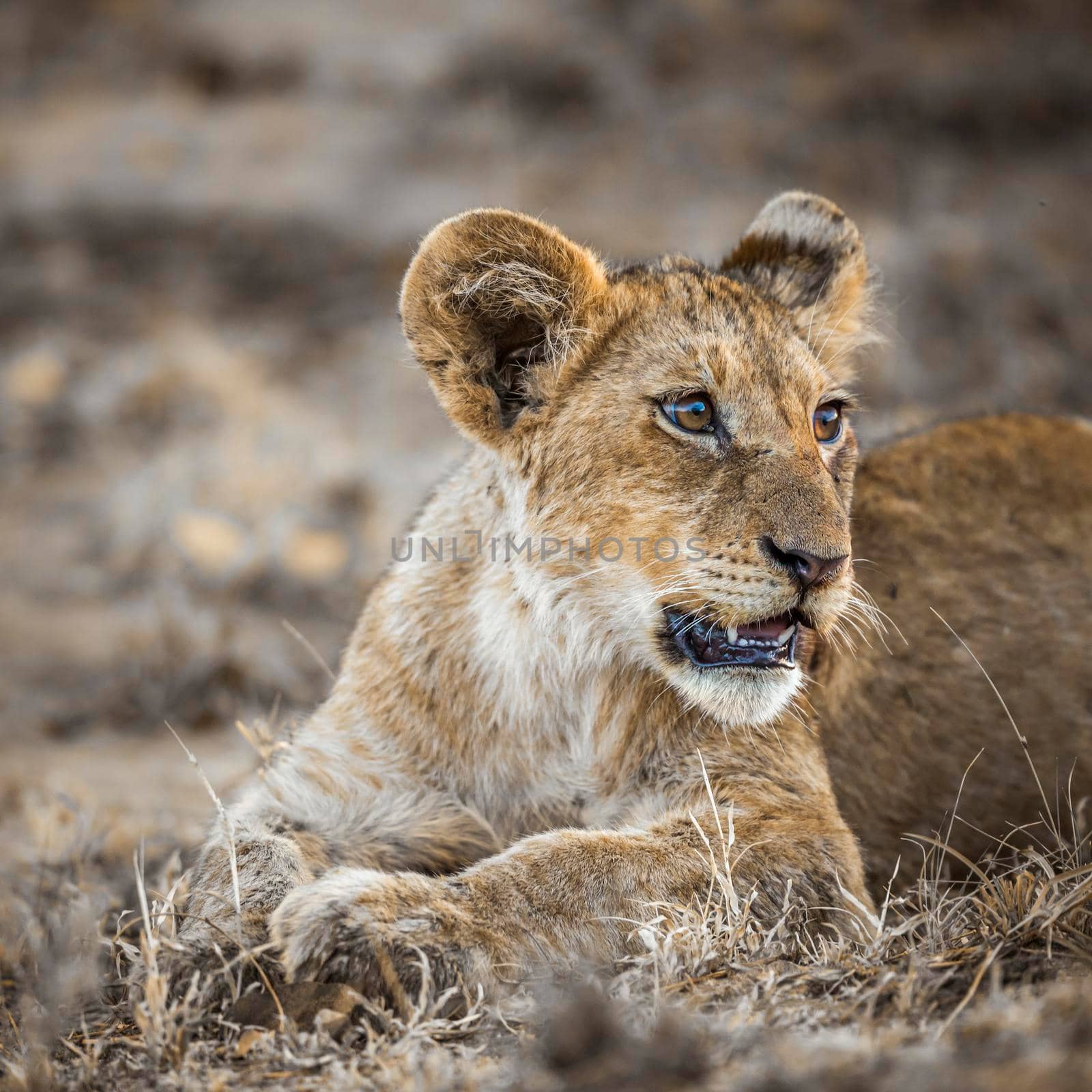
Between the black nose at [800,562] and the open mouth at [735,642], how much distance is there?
0.17 metres

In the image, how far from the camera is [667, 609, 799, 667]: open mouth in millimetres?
2973

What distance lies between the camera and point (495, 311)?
3254 millimetres

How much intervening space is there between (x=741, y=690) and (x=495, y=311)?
1.21m

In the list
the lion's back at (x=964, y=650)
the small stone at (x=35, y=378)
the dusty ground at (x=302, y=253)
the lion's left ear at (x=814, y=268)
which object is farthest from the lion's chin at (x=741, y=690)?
the small stone at (x=35, y=378)

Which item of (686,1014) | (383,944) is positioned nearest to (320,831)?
(383,944)

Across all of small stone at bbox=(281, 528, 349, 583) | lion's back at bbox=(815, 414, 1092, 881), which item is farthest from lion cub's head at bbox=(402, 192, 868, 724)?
small stone at bbox=(281, 528, 349, 583)

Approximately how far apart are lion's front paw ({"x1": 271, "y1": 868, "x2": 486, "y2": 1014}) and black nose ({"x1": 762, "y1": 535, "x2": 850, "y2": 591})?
108 cm

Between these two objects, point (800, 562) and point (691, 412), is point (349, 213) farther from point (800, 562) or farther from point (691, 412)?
point (800, 562)

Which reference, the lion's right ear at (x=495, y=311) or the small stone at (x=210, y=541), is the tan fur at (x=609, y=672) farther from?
the small stone at (x=210, y=541)

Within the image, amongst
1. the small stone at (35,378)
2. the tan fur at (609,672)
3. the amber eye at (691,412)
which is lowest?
the tan fur at (609,672)

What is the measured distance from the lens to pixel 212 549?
7.24 m

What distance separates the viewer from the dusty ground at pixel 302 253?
5.95 meters

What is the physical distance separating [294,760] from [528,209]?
7.68 m

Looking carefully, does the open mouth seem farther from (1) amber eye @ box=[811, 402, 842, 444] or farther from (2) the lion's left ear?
(2) the lion's left ear
